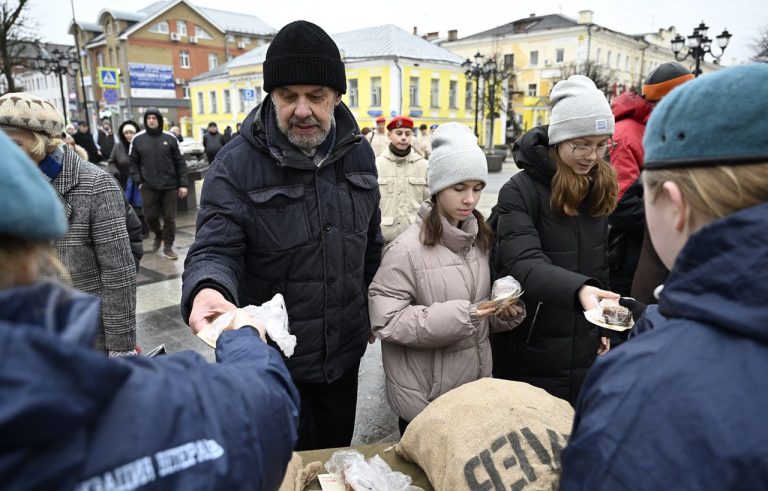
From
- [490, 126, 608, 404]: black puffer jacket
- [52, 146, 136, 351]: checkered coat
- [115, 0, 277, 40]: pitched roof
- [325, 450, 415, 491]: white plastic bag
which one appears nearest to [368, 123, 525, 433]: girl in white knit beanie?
[490, 126, 608, 404]: black puffer jacket

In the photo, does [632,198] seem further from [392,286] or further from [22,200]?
[22,200]

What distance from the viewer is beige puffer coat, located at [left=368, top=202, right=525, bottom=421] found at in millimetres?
2291

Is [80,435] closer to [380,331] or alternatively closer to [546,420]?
[546,420]

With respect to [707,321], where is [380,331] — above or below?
below

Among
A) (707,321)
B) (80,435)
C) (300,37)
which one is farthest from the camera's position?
(300,37)

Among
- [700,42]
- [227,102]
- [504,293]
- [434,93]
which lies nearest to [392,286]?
[504,293]

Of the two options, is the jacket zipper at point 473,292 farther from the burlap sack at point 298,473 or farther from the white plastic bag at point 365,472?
the burlap sack at point 298,473

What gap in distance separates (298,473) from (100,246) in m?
1.49

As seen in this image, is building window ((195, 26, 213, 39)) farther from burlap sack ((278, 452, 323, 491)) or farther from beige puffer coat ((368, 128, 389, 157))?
burlap sack ((278, 452, 323, 491))

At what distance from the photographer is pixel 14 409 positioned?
0.58 metres

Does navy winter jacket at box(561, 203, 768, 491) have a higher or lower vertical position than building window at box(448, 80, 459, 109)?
lower

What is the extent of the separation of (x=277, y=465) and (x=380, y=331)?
1296 millimetres

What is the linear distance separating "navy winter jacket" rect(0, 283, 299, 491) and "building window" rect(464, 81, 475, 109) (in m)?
39.0

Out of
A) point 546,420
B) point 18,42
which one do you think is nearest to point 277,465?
point 546,420
